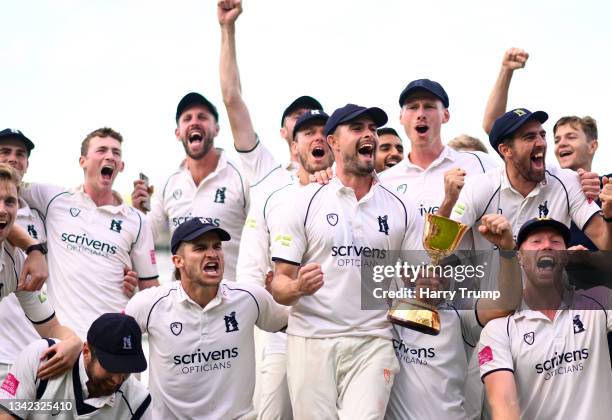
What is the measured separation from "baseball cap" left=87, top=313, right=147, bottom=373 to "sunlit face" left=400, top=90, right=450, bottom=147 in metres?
3.25

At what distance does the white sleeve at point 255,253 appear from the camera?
836 centimetres

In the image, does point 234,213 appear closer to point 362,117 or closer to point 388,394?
point 362,117

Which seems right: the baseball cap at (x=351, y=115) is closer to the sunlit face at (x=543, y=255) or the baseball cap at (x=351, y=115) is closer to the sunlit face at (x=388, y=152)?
the sunlit face at (x=543, y=255)

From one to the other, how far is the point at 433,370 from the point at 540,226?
149 centimetres

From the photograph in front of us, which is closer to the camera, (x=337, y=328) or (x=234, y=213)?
(x=337, y=328)

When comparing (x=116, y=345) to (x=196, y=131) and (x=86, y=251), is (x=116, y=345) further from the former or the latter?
(x=196, y=131)

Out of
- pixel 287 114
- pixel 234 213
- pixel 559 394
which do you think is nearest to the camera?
pixel 559 394

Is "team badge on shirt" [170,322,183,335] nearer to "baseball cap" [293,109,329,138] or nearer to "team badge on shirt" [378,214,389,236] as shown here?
"team badge on shirt" [378,214,389,236]

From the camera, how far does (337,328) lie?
7.07 metres

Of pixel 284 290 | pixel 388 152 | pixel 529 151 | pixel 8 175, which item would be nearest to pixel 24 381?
pixel 8 175

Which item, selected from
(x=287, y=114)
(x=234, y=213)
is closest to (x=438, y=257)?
(x=234, y=213)

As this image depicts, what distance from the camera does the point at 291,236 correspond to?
7168 millimetres

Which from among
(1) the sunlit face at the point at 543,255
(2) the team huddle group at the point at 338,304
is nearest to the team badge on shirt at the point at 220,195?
(2) the team huddle group at the point at 338,304

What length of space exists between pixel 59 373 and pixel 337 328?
2096 millimetres
